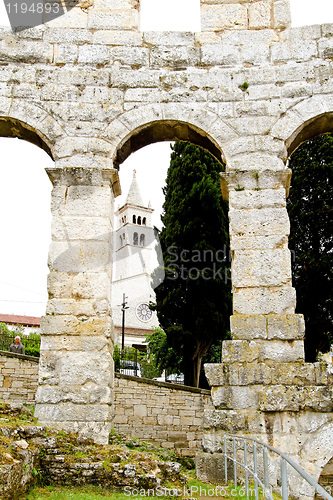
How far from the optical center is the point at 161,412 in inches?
491

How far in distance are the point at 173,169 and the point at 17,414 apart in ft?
41.7

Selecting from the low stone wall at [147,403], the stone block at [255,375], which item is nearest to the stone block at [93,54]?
the stone block at [255,375]

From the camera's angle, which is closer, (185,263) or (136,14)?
(136,14)

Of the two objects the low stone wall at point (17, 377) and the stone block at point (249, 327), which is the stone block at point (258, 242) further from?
the low stone wall at point (17, 377)

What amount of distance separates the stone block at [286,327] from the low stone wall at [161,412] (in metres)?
7.02

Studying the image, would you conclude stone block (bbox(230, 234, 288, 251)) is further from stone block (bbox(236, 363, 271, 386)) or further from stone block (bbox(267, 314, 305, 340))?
stone block (bbox(236, 363, 271, 386))

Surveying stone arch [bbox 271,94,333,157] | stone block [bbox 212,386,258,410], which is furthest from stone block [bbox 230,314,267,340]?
stone arch [bbox 271,94,333,157]

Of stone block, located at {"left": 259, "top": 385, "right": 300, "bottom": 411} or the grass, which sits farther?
stone block, located at {"left": 259, "top": 385, "right": 300, "bottom": 411}

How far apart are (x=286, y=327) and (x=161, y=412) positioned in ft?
23.7

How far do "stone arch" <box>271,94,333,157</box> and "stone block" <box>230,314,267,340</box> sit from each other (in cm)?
259

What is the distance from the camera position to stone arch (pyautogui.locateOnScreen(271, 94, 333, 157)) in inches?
277

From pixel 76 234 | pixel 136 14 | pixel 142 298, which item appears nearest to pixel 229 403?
pixel 76 234

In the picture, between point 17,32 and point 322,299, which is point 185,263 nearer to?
point 322,299

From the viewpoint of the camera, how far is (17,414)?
5754 millimetres
